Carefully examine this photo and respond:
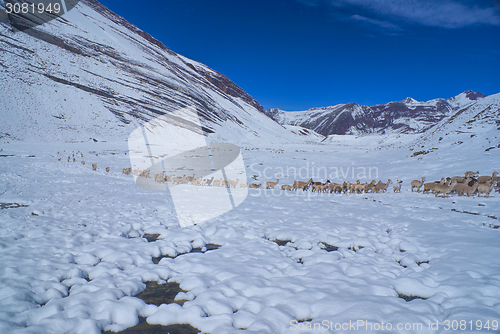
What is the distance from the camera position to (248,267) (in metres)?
4.80

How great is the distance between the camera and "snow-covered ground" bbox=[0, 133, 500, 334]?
3217 mm

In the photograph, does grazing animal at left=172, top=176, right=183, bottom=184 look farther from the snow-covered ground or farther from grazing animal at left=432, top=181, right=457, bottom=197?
grazing animal at left=432, top=181, right=457, bottom=197

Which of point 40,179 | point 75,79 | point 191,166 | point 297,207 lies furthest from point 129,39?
point 297,207

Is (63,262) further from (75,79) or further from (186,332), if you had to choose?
(75,79)

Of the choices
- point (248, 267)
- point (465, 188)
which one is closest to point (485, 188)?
point (465, 188)

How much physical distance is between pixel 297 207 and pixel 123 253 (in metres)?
7.41

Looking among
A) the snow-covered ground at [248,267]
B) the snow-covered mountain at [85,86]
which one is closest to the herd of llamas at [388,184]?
the snow-covered ground at [248,267]

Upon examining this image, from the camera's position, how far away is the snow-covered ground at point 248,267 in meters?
3.22

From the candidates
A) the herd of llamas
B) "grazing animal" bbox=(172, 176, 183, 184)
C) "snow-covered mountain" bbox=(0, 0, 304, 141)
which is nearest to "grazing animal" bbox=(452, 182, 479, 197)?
the herd of llamas

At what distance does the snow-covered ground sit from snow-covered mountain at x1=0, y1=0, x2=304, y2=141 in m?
40.9

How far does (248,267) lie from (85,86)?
69.5 metres

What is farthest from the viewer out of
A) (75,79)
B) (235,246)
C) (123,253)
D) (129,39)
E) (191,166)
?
(129,39)

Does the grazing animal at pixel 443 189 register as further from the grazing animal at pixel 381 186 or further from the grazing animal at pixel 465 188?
the grazing animal at pixel 381 186

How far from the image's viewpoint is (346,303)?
3.61 metres
